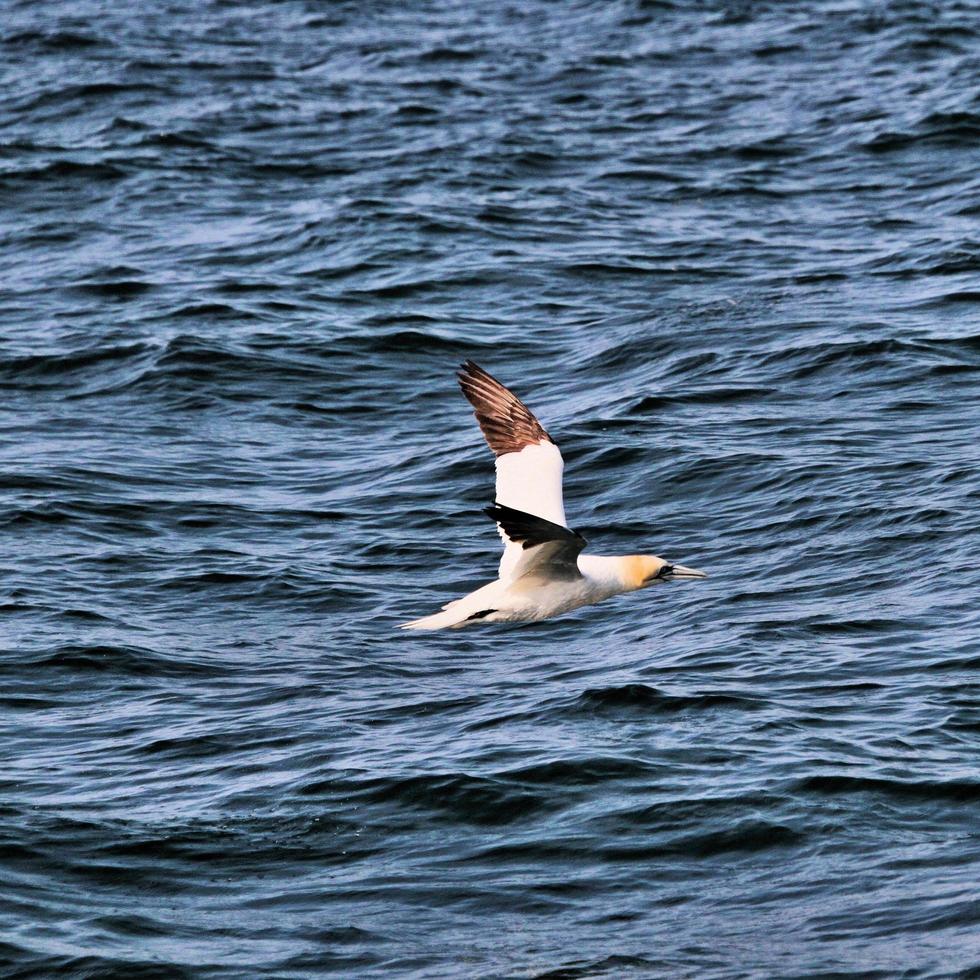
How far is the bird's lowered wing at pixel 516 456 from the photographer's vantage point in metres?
12.8

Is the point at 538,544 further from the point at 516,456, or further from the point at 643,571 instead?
the point at 516,456

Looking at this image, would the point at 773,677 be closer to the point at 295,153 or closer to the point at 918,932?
the point at 918,932

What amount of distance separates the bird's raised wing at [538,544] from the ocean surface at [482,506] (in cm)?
98

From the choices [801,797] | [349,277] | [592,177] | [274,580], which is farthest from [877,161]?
[801,797]

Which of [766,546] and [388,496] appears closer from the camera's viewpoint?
[766,546]

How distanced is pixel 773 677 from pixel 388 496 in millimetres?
5153

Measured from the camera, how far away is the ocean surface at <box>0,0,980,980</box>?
430 inches

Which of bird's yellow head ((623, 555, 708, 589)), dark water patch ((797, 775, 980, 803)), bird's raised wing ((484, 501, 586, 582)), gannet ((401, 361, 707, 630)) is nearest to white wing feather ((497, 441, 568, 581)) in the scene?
gannet ((401, 361, 707, 630))

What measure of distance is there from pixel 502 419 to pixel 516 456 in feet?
A: 1.01

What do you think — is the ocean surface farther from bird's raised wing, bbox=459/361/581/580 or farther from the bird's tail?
bird's raised wing, bbox=459/361/581/580

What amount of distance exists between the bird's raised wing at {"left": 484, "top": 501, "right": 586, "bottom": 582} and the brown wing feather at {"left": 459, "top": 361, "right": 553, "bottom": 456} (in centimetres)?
68

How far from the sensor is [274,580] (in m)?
15.9

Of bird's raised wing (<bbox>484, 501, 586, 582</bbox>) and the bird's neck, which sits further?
the bird's neck

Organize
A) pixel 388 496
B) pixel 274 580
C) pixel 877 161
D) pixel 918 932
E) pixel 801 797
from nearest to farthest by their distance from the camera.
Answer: pixel 918 932, pixel 801 797, pixel 274 580, pixel 388 496, pixel 877 161
